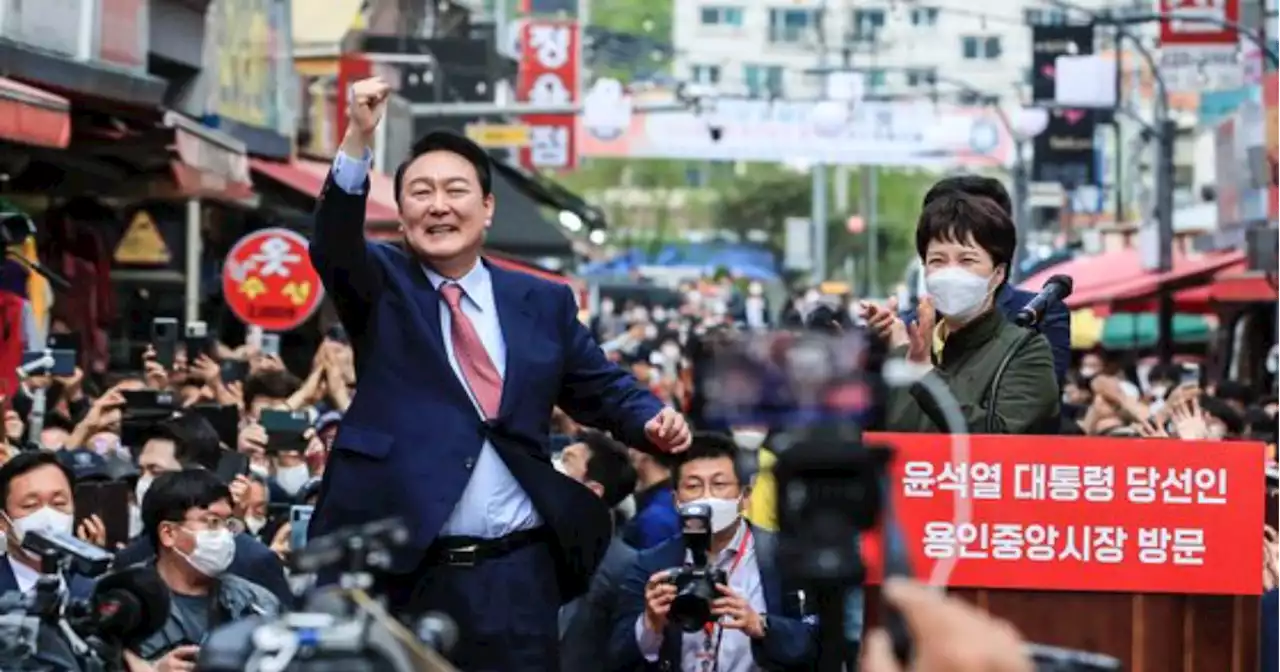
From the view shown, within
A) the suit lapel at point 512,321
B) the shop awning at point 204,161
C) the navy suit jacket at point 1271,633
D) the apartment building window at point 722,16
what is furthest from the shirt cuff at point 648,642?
the apartment building window at point 722,16

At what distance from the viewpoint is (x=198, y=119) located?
26.5 metres

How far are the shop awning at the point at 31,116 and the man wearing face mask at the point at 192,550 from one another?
5.37 metres

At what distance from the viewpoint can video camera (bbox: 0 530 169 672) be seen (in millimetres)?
6535

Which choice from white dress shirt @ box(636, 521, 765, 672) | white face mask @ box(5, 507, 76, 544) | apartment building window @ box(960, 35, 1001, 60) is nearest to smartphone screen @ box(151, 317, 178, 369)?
white face mask @ box(5, 507, 76, 544)

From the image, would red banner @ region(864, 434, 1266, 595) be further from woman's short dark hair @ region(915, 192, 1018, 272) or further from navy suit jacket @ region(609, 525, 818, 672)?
navy suit jacket @ region(609, 525, 818, 672)

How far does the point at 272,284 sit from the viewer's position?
2064cm

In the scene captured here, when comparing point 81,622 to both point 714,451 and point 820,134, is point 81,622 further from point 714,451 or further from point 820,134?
point 820,134

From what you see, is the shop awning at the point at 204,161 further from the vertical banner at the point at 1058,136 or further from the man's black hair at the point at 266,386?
the vertical banner at the point at 1058,136

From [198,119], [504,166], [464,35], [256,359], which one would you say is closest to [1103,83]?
[504,166]

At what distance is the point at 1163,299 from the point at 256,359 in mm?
21026

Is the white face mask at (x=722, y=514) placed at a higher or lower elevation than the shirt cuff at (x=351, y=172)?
lower

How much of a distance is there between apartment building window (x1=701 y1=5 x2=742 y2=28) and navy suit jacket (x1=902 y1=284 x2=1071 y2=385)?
10794cm

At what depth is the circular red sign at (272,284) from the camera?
20.6 meters

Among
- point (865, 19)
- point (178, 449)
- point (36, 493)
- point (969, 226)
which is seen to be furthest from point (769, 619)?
point (865, 19)
